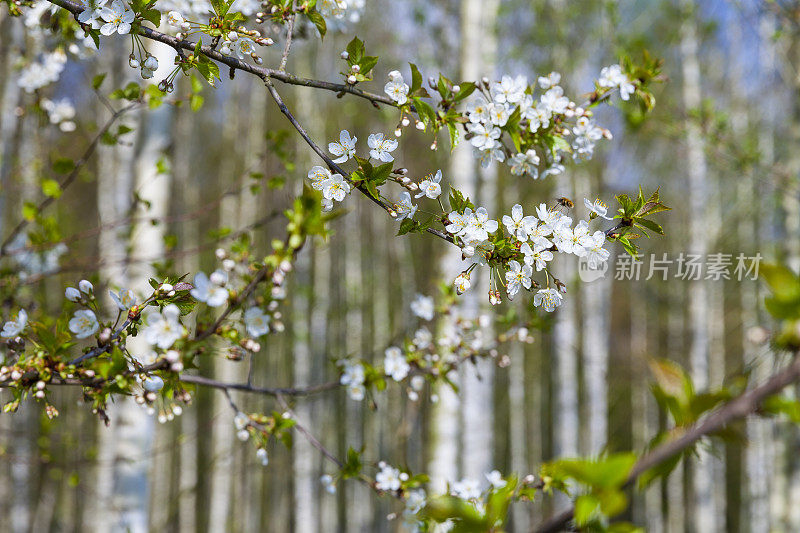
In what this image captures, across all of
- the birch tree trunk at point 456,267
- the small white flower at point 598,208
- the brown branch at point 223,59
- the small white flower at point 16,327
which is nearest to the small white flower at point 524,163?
the small white flower at point 598,208

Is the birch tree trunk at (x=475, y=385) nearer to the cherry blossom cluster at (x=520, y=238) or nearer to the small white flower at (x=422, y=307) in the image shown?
the small white flower at (x=422, y=307)

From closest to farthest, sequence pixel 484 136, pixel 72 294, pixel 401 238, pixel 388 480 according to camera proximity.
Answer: pixel 72 294
pixel 484 136
pixel 388 480
pixel 401 238

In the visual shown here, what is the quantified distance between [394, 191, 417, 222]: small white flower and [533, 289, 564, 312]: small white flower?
0.36m

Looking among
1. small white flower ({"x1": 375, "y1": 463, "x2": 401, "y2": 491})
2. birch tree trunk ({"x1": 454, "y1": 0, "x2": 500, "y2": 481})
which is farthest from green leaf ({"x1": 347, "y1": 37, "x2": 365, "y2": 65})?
birch tree trunk ({"x1": 454, "y1": 0, "x2": 500, "y2": 481})

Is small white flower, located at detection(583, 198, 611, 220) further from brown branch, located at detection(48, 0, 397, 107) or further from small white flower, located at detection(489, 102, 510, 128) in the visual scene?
brown branch, located at detection(48, 0, 397, 107)

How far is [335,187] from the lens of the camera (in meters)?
1.37

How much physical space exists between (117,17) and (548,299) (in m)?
1.19

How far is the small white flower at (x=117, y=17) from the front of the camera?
1313 millimetres

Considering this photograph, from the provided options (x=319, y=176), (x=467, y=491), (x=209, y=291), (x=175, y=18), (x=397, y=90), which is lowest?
(x=467, y=491)

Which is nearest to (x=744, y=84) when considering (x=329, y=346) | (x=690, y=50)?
(x=690, y=50)

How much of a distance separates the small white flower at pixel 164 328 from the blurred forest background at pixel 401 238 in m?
0.96

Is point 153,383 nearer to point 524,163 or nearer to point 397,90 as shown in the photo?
point 397,90

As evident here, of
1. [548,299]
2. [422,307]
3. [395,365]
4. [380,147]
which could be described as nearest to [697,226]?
[422,307]

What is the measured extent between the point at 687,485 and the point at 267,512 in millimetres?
10833
